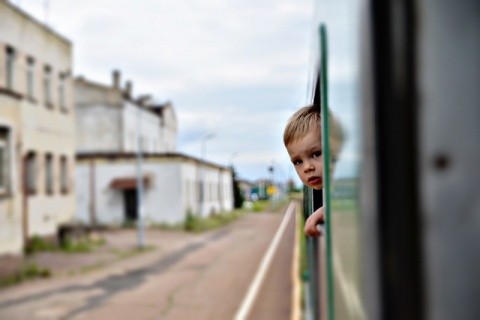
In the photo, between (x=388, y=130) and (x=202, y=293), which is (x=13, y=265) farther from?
(x=388, y=130)

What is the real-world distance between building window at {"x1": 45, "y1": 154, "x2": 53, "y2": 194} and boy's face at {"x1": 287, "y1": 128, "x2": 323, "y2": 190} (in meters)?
24.7

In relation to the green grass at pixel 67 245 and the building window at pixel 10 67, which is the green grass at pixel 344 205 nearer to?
the building window at pixel 10 67

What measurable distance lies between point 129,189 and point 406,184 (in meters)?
36.7

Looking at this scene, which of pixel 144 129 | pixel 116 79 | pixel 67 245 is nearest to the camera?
pixel 67 245

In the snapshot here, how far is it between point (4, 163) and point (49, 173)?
390 centimetres

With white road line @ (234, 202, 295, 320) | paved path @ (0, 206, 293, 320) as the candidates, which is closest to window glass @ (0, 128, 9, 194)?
paved path @ (0, 206, 293, 320)

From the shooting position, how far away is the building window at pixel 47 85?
2419 centimetres

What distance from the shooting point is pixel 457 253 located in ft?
1.79

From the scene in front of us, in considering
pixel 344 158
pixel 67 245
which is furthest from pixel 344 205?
pixel 67 245

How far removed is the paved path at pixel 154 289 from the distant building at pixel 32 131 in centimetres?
269

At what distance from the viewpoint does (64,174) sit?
2678 cm

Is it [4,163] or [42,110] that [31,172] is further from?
[4,163]

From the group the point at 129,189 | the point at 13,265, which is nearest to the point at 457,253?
the point at 13,265

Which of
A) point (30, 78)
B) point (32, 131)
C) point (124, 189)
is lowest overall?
point (124, 189)
